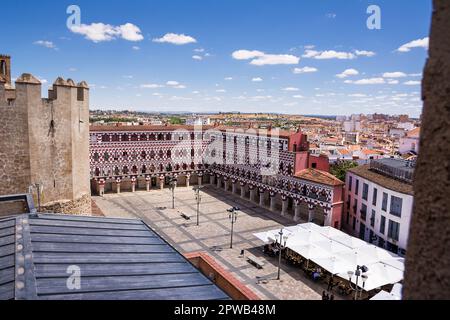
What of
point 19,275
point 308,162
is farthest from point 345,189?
point 19,275

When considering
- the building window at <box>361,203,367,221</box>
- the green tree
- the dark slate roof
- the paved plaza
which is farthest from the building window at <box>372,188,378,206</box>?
the dark slate roof

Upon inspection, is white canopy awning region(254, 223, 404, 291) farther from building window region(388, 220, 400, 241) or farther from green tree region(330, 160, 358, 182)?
green tree region(330, 160, 358, 182)

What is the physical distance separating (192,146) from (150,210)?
47.0 ft

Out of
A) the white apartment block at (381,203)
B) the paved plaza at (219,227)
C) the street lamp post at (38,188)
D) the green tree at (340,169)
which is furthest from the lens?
the green tree at (340,169)

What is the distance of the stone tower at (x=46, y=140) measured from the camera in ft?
46.9

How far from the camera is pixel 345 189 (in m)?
32.1

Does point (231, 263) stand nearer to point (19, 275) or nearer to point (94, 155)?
point (19, 275)

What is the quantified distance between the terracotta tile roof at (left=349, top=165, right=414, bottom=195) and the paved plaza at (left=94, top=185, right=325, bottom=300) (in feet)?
25.7

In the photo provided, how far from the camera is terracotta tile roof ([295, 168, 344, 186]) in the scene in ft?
101

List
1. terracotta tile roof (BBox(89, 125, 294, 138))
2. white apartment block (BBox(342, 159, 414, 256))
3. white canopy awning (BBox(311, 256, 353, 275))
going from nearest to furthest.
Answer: white canopy awning (BBox(311, 256, 353, 275)) < white apartment block (BBox(342, 159, 414, 256)) < terracotta tile roof (BBox(89, 125, 294, 138))

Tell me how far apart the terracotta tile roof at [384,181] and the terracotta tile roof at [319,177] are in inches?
72.1

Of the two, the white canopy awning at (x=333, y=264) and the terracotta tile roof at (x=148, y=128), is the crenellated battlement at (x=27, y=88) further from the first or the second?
the terracotta tile roof at (x=148, y=128)

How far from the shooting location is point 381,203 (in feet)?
87.8

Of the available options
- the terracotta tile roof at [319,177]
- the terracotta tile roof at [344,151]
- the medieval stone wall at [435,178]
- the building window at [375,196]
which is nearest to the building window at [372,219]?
the building window at [375,196]
